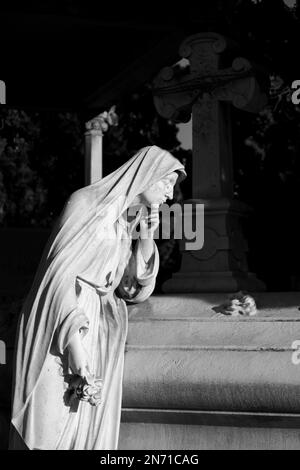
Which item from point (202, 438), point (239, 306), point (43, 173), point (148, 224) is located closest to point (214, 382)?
point (202, 438)

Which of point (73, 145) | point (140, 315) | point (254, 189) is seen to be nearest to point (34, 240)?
point (140, 315)

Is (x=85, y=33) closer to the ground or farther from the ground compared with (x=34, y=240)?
farther from the ground

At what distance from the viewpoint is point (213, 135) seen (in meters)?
6.25

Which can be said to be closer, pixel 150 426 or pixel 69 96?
pixel 150 426

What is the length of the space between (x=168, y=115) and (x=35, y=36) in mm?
1947

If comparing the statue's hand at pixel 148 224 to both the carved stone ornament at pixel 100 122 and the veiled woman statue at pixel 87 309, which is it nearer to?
the veiled woman statue at pixel 87 309

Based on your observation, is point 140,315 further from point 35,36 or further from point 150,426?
point 35,36

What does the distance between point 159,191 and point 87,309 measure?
0.79m

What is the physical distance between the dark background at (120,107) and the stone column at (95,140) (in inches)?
12.2

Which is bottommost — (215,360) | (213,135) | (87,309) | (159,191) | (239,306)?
(215,360)

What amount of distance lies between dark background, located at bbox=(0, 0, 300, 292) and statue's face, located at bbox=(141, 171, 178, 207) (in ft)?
5.99

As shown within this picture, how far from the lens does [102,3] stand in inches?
255

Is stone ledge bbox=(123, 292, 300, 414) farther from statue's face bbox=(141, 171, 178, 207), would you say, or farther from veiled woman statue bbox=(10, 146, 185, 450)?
statue's face bbox=(141, 171, 178, 207)

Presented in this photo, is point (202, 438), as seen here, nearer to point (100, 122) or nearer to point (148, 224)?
point (148, 224)
